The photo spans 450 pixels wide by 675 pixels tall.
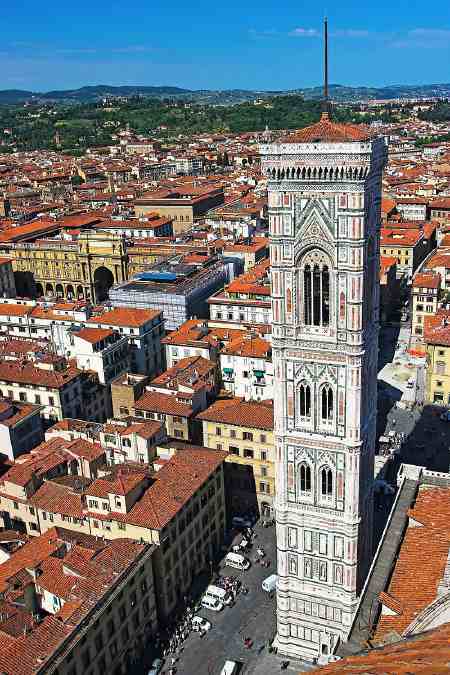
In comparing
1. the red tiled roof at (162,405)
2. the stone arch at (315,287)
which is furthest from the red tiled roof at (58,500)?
the stone arch at (315,287)

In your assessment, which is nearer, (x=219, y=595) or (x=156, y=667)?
(x=156, y=667)

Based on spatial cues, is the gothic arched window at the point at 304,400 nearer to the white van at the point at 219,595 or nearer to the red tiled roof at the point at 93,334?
the white van at the point at 219,595

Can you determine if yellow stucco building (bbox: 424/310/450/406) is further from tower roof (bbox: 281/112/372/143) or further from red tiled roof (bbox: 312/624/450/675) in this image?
red tiled roof (bbox: 312/624/450/675)

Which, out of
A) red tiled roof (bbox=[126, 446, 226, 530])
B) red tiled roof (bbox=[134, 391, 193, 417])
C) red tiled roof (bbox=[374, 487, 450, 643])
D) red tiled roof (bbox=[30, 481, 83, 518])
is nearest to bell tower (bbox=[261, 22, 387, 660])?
red tiled roof (bbox=[374, 487, 450, 643])

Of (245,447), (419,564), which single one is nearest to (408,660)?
(419,564)

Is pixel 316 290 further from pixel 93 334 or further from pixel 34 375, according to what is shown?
pixel 93 334

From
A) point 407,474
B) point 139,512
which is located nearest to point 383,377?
point 407,474
